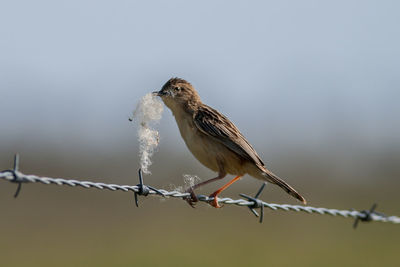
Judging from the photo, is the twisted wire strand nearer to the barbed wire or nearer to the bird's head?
the barbed wire

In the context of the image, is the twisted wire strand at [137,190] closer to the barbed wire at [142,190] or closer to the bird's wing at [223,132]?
the barbed wire at [142,190]

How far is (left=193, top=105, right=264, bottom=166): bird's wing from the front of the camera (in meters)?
8.02

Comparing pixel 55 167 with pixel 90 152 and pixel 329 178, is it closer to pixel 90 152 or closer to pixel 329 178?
pixel 90 152

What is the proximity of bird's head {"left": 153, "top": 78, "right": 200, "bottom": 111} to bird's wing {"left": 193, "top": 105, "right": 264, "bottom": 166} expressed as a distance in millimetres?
307

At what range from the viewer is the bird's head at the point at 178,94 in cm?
855

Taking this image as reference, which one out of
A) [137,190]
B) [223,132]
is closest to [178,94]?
[223,132]

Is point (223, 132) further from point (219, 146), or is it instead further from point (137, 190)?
point (137, 190)

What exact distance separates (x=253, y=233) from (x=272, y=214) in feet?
14.5

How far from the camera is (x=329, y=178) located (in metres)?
40.2

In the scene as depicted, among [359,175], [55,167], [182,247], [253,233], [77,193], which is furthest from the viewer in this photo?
[359,175]

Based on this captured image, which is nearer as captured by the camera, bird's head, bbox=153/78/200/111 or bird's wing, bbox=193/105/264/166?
bird's wing, bbox=193/105/264/166

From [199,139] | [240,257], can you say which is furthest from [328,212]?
[240,257]

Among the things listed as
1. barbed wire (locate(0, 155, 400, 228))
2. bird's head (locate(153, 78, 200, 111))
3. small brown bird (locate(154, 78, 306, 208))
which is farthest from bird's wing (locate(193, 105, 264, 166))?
barbed wire (locate(0, 155, 400, 228))

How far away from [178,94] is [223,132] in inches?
37.1
